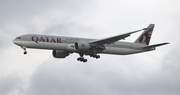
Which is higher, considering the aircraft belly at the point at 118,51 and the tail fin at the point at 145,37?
the tail fin at the point at 145,37

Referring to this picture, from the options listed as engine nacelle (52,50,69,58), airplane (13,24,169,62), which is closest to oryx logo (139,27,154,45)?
airplane (13,24,169,62)

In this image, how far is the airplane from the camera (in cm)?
8131

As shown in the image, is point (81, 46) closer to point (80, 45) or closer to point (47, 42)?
point (80, 45)

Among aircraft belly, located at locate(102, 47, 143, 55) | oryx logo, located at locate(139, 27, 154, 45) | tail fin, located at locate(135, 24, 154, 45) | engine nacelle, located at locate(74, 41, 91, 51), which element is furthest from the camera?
oryx logo, located at locate(139, 27, 154, 45)

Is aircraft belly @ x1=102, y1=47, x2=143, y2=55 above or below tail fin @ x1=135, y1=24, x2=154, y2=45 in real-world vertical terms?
below

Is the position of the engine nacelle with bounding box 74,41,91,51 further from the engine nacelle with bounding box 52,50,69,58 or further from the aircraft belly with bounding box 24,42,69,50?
the engine nacelle with bounding box 52,50,69,58

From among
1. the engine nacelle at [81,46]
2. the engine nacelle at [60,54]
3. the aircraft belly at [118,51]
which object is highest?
the engine nacelle at [81,46]

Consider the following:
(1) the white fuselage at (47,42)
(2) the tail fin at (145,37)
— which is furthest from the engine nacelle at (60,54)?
(2) the tail fin at (145,37)

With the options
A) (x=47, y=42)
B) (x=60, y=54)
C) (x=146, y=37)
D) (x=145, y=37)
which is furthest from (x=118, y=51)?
(x=47, y=42)

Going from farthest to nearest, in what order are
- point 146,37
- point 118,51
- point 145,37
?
point 146,37
point 145,37
point 118,51

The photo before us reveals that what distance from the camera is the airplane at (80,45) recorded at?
81.3m

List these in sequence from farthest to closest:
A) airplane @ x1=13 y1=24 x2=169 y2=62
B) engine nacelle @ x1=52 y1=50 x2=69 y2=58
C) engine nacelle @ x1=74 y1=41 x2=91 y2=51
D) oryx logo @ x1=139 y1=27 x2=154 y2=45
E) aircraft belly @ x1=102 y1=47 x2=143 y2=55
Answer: oryx logo @ x1=139 y1=27 x2=154 y2=45 < engine nacelle @ x1=52 y1=50 x2=69 y2=58 < aircraft belly @ x1=102 y1=47 x2=143 y2=55 < engine nacelle @ x1=74 y1=41 x2=91 y2=51 < airplane @ x1=13 y1=24 x2=169 y2=62

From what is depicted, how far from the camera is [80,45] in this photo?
82688 mm

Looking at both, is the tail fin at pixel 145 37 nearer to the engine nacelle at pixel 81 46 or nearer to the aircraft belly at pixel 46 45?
the engine nacelle at pixel 81 46
